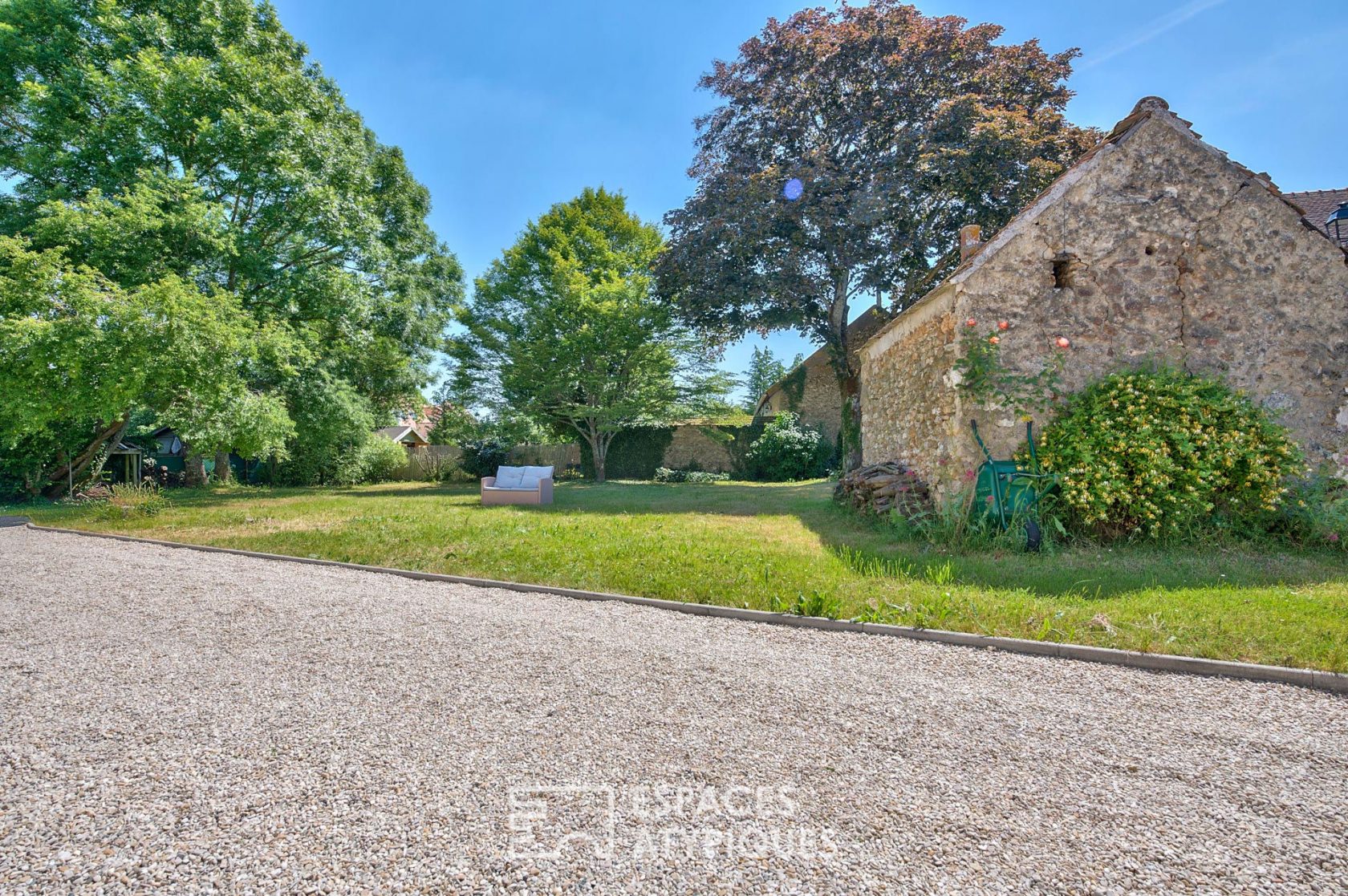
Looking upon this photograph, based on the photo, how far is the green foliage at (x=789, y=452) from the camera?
66.1 ft

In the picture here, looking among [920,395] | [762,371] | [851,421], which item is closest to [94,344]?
[920,395]

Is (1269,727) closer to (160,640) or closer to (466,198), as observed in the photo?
(160,640)

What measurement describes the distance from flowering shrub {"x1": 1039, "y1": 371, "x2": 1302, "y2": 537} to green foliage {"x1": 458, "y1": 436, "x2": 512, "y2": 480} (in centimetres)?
1967

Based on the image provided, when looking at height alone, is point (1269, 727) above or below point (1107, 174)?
below

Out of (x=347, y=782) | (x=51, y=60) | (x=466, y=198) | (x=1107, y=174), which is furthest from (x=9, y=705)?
(x=51, y=60)

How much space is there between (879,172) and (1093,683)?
44.8 ft

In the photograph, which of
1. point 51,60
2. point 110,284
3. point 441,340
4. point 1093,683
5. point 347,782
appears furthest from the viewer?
point 441,340

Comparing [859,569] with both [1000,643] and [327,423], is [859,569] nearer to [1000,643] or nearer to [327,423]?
[1000,643]

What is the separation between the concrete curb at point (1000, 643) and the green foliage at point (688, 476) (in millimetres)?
15390

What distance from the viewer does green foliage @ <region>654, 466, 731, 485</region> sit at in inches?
815

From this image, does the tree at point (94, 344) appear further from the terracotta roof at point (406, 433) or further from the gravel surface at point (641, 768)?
the terracotta roof at point (406, 433)

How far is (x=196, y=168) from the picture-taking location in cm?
1427

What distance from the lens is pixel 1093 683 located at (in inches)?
122

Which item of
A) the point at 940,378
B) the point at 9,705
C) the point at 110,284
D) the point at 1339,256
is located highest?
the point at 110,284
